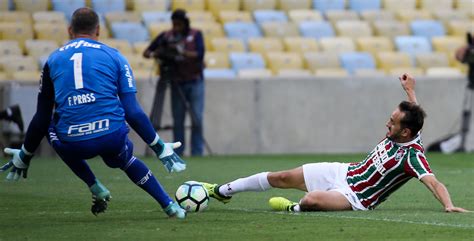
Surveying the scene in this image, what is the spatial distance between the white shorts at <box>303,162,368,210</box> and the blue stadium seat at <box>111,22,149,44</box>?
11.6 m

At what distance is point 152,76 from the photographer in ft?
69.5

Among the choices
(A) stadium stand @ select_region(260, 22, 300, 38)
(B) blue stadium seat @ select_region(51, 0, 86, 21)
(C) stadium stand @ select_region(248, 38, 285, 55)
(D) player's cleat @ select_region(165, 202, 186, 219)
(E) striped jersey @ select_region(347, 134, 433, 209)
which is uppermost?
(E) striped jersey @ select_region(347, 134, 433, 209)

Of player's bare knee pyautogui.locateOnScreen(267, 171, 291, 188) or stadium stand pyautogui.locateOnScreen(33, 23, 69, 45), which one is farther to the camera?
stadium stand pyautogui.locateOnScreen(33, 23, 69, 45)

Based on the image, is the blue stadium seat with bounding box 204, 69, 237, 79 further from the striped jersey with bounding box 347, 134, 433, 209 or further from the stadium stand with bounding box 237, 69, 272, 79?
the striped jersey with bounding box 347, 134, 433, 209

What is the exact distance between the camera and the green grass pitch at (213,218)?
9.02 m

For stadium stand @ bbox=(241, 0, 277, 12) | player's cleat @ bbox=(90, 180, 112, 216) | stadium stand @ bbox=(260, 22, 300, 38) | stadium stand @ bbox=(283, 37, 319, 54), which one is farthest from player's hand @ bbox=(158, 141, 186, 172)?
stadium stand @ bbox=(241, 0, 277, 12)

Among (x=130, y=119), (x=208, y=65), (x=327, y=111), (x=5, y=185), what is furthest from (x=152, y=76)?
(x=130, y=119)

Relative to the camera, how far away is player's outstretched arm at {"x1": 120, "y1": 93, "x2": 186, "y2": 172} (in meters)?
9.70

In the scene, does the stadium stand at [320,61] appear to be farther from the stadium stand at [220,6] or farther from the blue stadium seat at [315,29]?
the stadium stand at [220,6]

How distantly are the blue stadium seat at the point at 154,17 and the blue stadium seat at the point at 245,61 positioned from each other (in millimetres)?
1469

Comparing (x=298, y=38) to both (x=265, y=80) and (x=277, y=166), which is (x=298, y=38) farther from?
(x=277, y=166)

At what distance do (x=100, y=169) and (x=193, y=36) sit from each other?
3.36m

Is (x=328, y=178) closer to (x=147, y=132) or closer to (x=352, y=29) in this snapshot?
(x=147, y=132)

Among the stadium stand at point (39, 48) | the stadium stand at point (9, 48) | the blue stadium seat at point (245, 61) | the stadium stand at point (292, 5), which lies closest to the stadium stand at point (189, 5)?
the blue stadium seat at point (245, 61)
